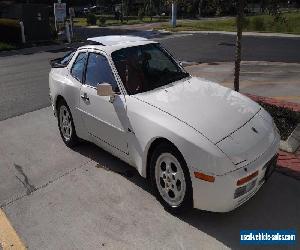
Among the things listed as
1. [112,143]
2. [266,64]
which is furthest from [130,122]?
[266,64]

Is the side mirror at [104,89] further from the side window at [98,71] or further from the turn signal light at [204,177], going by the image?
the turn signal light at [204,177]

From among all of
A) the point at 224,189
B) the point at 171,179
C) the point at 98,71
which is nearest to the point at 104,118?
the point at 98,71

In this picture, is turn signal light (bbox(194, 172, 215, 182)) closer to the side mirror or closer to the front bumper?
the front bumper

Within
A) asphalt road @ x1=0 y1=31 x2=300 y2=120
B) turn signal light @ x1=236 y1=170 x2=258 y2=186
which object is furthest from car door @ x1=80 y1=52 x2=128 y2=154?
asphalt road @ x1=0 y1=31 x2=300 y2=120

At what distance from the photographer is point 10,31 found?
21.3 meters

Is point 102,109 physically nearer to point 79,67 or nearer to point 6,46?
point 79,67

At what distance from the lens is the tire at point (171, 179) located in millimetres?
4062

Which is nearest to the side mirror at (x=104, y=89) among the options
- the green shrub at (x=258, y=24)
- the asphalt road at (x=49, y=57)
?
the asphalt road at (x=49, y=57)

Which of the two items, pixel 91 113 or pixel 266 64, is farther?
pixel 266 64

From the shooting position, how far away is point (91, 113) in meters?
5.41

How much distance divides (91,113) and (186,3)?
3.27m

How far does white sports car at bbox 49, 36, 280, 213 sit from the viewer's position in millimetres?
3871

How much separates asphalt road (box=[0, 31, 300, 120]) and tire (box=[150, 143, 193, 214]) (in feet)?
16.4

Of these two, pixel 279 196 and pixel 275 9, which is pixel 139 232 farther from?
pixel 275 9
